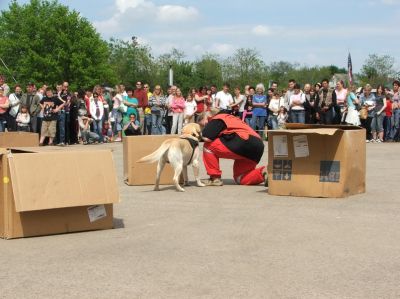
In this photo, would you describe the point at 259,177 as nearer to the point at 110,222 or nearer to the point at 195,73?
the point at 110,222

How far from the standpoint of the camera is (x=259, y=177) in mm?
11188

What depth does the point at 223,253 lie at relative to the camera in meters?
6.31

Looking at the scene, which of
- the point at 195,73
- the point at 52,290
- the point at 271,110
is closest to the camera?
the point at 52,290

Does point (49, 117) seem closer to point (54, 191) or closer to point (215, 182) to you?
point (215, 182)

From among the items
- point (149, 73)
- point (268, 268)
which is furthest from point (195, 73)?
point (268, 268)

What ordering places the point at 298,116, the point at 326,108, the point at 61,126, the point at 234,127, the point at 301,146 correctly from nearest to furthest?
the point at 301,146 < the point at 234,127 < the point at 326,108 < the point at 298,116 < the point at 61,126

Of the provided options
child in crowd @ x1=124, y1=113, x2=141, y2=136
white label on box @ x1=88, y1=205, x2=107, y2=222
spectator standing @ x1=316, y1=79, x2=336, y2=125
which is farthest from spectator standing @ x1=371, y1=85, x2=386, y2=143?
white label on box @ x1=88, y1=205, x2=107, y2=222

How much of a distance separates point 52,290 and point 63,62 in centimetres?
7534

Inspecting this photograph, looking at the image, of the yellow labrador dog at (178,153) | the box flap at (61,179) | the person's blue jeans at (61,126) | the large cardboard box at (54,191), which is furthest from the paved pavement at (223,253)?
the person's blue jeans at (61,126)

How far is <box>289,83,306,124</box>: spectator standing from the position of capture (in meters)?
20.5

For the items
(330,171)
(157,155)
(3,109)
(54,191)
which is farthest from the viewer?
(3,109)

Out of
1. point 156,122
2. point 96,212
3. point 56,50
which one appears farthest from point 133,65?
point 96,212

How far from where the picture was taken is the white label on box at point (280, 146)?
9.83 m

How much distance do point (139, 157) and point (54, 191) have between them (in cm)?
456
